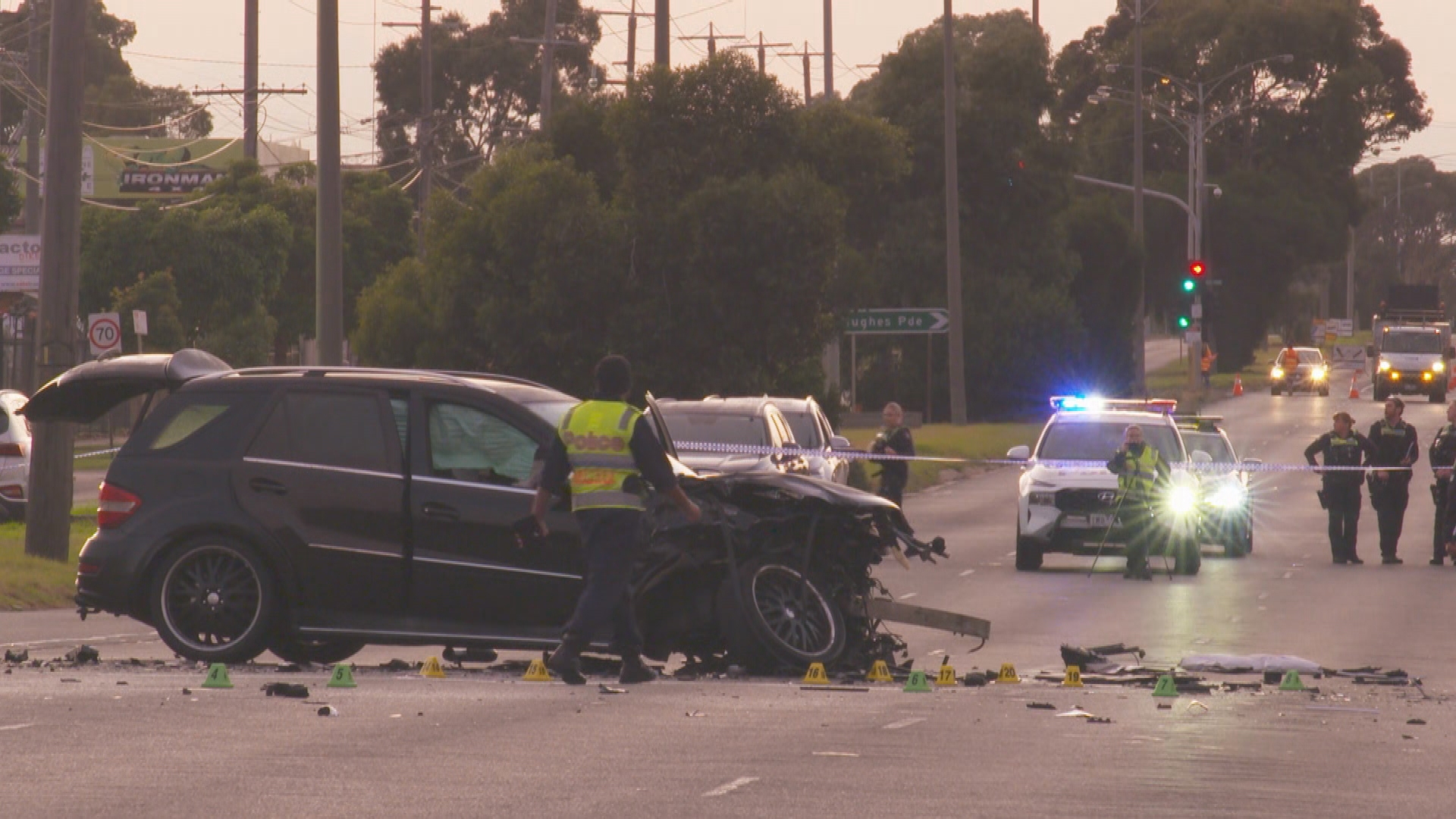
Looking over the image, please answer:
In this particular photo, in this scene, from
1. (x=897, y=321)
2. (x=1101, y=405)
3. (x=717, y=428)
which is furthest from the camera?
(x=897, y=321)

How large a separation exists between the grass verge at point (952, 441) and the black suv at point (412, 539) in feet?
73.9

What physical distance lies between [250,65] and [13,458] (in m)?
33.8

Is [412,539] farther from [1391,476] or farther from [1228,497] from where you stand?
[1391,476]

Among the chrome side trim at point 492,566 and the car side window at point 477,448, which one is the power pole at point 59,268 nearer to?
the car side window at point 477,448

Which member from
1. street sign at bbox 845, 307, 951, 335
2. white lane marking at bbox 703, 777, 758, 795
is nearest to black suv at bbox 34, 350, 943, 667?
white lane marking at bbox 703, 777, 758, 795

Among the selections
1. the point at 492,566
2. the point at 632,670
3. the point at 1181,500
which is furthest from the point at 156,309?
the point at 632,670

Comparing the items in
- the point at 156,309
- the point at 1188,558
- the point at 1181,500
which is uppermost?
the point at 156,309

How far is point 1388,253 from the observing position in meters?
153

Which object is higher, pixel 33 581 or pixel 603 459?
pixel 603 459

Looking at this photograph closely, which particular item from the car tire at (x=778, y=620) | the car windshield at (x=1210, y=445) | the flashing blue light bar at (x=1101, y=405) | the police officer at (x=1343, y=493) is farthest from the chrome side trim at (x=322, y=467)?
the car windshield at (x=1210, y=445)

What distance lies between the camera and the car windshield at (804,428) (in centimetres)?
2420

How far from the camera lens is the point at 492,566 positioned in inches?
471

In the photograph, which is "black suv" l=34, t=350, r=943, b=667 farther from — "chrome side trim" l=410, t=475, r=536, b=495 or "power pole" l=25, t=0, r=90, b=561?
"power pole" l=25, t=0, r=90, b=561

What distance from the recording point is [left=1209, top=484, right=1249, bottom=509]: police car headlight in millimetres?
25297
